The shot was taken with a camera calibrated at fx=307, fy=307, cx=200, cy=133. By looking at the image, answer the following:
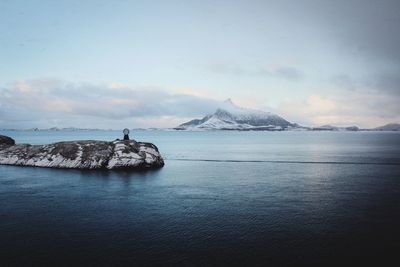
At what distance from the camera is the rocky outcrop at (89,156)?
4312 cm

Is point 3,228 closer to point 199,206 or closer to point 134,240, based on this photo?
point 134,240

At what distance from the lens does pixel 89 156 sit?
43.9 metres

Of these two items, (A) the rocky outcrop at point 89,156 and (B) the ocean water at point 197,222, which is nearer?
(B) the ocean water at point 197,222

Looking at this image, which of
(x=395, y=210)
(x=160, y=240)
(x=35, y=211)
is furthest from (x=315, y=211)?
(x=35, y=211)

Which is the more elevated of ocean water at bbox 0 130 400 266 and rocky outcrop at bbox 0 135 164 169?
rocky outcrop at bbox 0 135 164 169

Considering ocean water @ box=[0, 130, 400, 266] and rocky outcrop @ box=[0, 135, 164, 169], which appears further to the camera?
rocky outcrop @ box=[0, 135, 164, 169]

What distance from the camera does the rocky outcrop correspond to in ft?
141

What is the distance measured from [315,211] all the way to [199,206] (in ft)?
27.3

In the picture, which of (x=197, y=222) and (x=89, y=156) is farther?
(x=89, y=156)

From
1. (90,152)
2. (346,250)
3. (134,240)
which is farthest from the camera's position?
(90,152)

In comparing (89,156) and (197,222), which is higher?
(89,156)

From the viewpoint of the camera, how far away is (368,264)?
525 inches

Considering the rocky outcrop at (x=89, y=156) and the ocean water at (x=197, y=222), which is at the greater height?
the rocky outcrop at (x=89, y=156)

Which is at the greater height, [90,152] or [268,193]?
[90,152]
